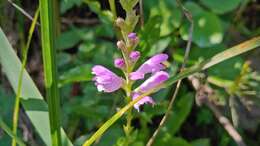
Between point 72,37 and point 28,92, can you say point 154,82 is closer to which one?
point 28,92

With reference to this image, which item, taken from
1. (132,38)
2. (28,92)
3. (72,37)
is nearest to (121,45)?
(132,38)

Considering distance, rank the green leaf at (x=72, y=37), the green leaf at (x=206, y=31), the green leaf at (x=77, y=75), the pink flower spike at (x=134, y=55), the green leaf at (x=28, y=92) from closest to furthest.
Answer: the pink flower spike at (x=134, y=55), the green leaf at (x=28, y=92), the green leaf at (x=77, y=75), the green leaf at (x=206, y=31), the green leaf at (x=72, y=37)

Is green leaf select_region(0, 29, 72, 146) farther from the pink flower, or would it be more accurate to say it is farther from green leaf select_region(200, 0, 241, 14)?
green leaf select_region(200, 0, 241, 14)

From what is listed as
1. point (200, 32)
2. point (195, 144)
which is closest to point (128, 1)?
point (200, 32)

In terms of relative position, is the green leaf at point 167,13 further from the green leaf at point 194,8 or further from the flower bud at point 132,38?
the flower bud at point 132,38

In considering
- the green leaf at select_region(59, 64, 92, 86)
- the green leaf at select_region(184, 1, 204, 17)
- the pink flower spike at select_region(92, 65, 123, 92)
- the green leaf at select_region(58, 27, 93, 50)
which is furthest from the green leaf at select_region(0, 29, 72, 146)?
the green leaf at select_region(184, 1, 204, 17)

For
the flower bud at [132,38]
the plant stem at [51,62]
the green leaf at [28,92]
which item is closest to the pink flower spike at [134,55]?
the flower bud at [132,38]
